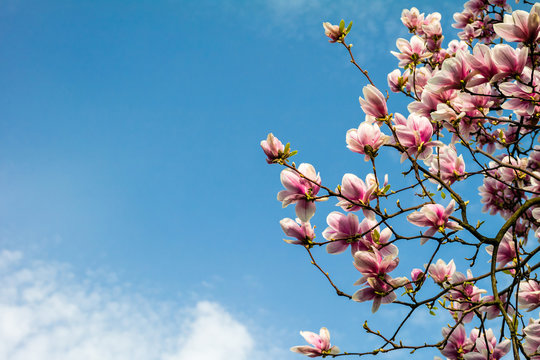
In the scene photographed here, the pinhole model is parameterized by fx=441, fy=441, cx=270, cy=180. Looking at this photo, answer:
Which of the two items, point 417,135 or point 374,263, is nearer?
point 374,263

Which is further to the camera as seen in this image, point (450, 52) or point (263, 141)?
point (450, 52)

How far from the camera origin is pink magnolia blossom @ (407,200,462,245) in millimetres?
2252

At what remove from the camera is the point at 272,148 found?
6.89 ft

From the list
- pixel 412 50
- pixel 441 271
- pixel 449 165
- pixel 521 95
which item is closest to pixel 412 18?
pixel 412 50

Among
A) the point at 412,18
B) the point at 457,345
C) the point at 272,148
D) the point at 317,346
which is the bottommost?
the point at 317,346

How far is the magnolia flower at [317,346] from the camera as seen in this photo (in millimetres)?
2361

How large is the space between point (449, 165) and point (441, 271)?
651 mm

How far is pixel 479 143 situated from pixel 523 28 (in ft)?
6.44

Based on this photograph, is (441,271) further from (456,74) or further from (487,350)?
(456,74)

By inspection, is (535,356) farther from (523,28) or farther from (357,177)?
(523,28)

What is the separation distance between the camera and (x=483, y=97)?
8.16ft

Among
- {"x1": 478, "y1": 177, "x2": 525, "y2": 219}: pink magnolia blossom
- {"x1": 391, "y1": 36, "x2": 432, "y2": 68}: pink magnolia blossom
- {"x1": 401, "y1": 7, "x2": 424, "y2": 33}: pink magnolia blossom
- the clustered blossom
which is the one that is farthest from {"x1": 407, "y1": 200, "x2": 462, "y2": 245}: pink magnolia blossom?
{"x1": 401, "y1": 7, "x2": 424, "y2": 33}: pink magnolia blossom

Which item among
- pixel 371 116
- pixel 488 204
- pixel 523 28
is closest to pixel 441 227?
pixel 371 116

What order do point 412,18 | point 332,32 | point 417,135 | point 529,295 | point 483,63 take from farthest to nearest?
1. point 412,18
2. point 332,32
3. point 529,295
4. point 417,135
5. point 483,63
